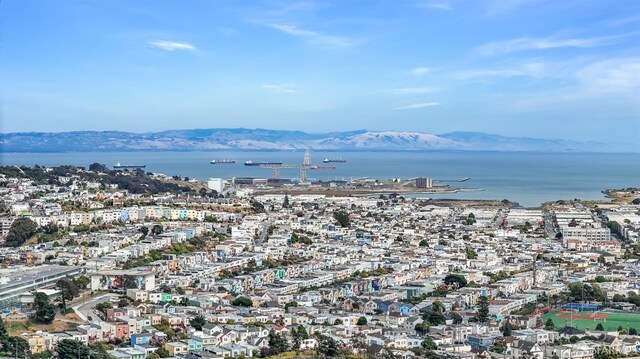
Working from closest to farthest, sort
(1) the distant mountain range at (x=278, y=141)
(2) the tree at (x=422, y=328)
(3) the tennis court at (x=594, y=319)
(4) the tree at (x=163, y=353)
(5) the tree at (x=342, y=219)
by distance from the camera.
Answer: (4) the tree at (x=163, y=353)
(2) the tree at (x=422, y=328)
(3) the tennis court at (x=594, y=319)
(5) the tree at (x=342, y=219)
(1) the distant mountain range at (x=278, y=141)

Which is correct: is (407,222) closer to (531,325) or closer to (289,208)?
(289,208)

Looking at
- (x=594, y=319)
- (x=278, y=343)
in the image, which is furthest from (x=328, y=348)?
(x=594, y=319)

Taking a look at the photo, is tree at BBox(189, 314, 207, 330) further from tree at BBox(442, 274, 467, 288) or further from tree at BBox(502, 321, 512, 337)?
tree at BBox(442, 274, 467, 288)

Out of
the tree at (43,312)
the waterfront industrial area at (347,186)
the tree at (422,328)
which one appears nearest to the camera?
the tree at (422,328)

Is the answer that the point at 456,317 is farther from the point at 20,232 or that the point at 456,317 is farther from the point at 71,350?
the point at 20,232

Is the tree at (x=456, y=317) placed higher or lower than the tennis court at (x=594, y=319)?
higher

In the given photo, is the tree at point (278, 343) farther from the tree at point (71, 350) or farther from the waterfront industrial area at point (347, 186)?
the waterfront industrial area at point (347, 186)

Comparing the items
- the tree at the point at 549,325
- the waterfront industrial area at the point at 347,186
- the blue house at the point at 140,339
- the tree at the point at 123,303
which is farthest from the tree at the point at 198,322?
the waterfront industrial area at the point at 347,186
